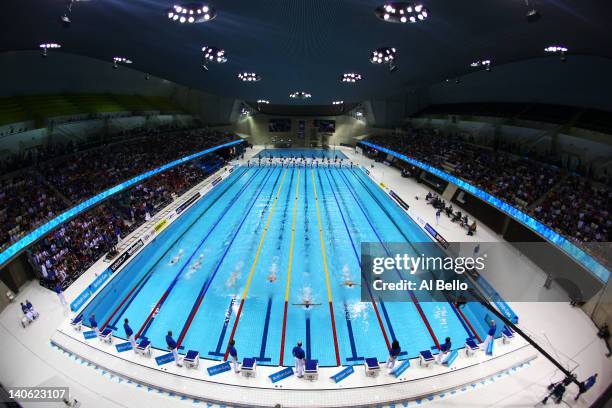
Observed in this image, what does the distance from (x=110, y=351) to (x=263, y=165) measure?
25764 mm

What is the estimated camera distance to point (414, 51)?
11.9m

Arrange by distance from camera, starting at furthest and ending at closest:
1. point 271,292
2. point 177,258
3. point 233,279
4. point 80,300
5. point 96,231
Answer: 1. point 96,231
2. point 177,258
3. point 233,279
4. point 271,292
5. point 80,300

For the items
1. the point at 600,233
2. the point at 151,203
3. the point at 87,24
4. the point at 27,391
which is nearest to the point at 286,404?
the point at 27,391

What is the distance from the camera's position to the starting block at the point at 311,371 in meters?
6.55

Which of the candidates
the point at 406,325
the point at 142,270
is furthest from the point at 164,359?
the point at 406,325

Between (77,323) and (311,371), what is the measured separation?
6.44 m

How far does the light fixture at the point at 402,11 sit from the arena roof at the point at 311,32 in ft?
0.78

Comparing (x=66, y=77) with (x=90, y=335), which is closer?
(x=90, y=335)

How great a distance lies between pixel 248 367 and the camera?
6602 mm

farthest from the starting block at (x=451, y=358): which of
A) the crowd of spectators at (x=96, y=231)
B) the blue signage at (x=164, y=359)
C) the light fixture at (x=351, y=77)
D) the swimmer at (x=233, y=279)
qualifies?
the light fixture at (x=351, y=77)

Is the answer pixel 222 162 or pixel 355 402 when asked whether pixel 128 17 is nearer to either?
pixel 355 402

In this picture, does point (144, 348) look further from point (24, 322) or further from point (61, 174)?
point (61, 174)

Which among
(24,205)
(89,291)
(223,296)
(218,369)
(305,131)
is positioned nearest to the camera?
(218,369)

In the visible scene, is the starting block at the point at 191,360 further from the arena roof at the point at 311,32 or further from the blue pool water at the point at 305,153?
the blue pool water at the point at 305,153
